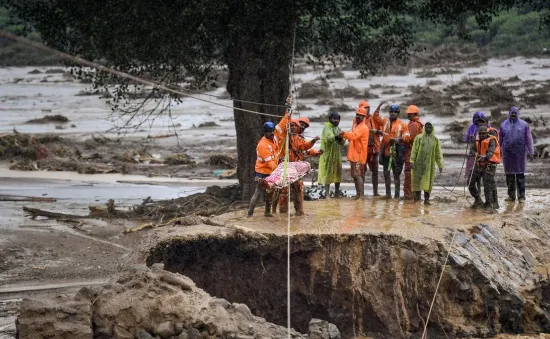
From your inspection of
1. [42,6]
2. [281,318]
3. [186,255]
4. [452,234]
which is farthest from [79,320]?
[42,6]

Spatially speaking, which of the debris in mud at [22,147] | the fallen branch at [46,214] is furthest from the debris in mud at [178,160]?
the fallen branch at [46,214]

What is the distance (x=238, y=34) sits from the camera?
1692cm

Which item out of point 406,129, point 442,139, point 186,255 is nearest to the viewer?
point 186,255

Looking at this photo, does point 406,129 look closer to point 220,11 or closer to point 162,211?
point 220,11

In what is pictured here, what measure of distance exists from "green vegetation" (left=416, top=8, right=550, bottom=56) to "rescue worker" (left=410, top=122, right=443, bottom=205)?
121 feet

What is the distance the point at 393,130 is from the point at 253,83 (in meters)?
3.08

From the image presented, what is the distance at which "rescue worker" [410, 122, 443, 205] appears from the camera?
14.9 m

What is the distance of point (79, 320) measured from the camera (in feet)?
31.6

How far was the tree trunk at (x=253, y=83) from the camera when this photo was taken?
16859 mm

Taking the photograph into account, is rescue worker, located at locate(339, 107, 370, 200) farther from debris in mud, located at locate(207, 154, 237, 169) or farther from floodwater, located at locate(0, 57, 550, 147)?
floodwater, located at locate(0, 57, 550, 147)

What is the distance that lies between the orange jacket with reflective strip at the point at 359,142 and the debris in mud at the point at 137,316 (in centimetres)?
540

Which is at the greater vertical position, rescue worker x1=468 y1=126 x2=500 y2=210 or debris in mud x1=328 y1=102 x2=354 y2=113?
debris in mud x1=328 y1=102 x2=354 y2=113

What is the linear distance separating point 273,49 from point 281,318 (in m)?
5.96

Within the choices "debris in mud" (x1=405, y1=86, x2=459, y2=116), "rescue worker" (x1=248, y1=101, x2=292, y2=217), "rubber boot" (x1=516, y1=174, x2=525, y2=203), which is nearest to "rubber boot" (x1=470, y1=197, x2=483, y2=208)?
"rubber boot" (x1=516, y1=174, x2=525, y2=203)
